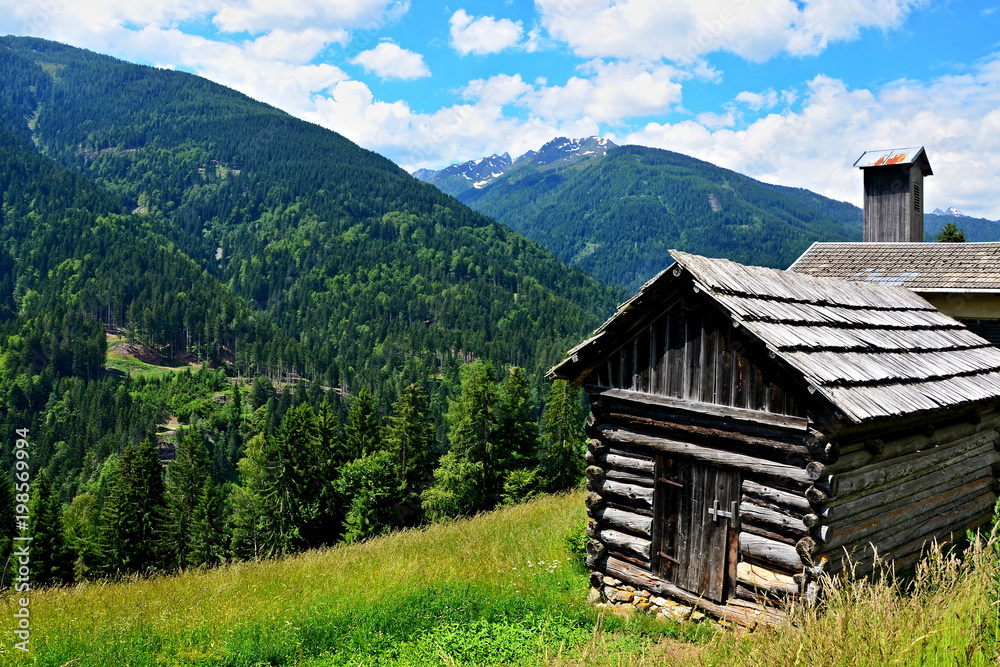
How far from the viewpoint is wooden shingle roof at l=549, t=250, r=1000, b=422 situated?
802 centimetres

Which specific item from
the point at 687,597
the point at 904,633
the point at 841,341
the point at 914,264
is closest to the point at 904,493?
the point at 841,341

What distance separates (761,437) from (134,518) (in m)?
44.6

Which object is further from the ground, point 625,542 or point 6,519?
point 625,542

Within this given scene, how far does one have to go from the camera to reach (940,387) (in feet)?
30.5

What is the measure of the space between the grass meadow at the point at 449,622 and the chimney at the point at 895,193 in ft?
60.2

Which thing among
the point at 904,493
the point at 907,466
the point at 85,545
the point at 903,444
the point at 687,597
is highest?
the point at 903,444

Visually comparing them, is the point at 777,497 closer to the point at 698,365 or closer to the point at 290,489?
the point at 698,365

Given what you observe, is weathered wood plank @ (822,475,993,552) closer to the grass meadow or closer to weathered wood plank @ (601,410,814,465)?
the grass meadow

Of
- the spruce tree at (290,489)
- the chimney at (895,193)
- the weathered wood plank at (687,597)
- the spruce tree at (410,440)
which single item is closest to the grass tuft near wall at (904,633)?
the weathered wood plank at (687,597)

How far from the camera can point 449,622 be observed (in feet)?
27.9

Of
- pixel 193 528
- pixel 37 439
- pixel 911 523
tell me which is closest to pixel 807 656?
pixel 911 523

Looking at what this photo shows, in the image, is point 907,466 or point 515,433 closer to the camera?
point 907,466

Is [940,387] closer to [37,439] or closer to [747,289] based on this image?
[747,289]

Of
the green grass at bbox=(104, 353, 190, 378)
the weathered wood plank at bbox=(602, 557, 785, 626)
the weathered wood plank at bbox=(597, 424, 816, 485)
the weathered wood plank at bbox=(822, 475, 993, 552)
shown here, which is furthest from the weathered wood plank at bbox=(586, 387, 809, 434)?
the green grass at bbox=(104, 353, 190, 378)
